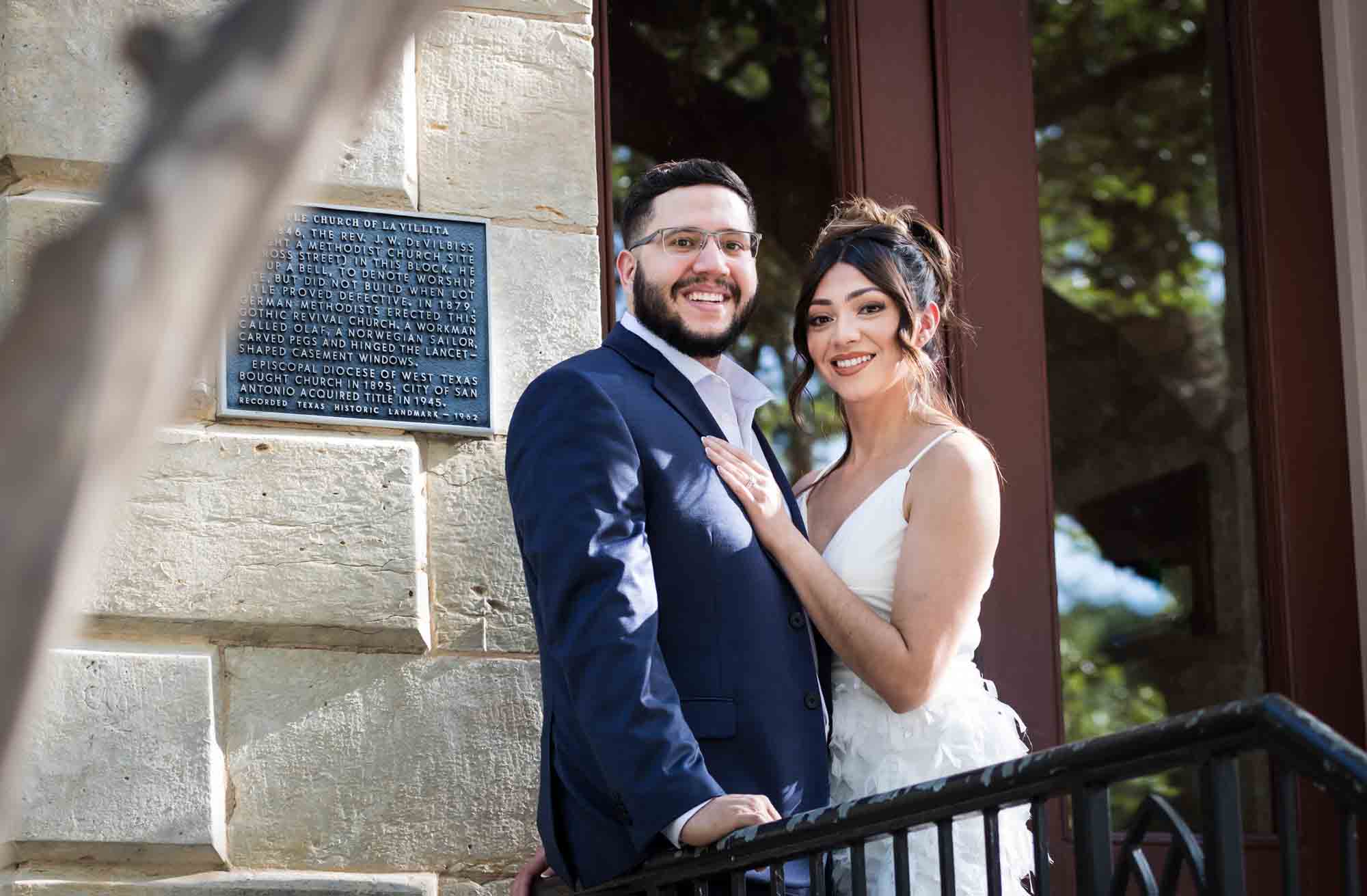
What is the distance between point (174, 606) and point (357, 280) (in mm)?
778

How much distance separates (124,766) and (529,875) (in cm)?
79

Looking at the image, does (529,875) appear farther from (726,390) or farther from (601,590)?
(726,390)

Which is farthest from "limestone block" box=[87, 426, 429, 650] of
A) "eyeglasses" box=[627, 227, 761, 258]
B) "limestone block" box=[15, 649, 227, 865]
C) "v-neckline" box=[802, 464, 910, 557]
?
"v-neckline" box=[802, 464, 910, 557]

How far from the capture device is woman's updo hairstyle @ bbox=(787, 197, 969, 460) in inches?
166

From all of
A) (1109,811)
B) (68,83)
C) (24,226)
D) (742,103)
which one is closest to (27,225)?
(24,226)

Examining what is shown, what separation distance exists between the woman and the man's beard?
0.77 ft

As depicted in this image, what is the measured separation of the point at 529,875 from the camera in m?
3.76

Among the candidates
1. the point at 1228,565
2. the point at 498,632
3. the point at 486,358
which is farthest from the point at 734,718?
the point at 1228,565

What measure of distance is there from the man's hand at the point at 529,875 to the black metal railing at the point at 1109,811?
583 millimetres

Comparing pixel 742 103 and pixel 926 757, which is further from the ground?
pixel 742 103

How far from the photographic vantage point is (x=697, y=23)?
5852 mm

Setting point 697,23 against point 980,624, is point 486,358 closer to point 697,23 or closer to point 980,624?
point 980,624

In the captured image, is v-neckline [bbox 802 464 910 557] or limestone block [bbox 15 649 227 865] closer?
limestone block [bbox 15 649 227 865]

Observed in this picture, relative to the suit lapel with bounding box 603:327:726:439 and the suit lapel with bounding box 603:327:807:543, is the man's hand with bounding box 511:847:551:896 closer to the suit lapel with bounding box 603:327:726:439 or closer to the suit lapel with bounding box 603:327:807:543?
the suit lapel with bounding box 603:327:807:543
